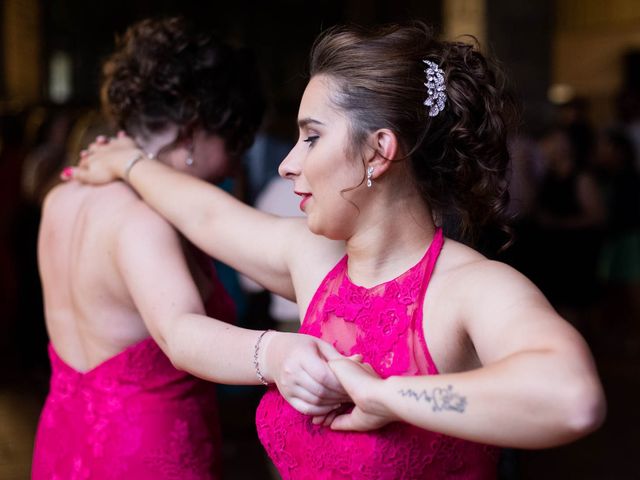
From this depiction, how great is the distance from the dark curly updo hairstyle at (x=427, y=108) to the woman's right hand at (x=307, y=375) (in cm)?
35

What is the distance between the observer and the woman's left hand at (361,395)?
139 centimetres

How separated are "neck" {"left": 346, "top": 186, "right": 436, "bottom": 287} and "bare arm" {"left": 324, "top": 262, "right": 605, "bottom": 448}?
0.72 ft

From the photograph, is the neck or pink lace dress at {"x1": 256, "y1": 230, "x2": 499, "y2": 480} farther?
the neck

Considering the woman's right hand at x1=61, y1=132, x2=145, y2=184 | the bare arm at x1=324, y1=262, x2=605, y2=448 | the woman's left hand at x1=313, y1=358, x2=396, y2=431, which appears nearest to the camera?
the bare arm at x1=324, y1=262, x2=605, y2=448

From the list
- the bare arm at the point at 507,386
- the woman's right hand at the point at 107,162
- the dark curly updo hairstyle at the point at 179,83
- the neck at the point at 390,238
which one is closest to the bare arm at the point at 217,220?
the woman's right hand at the point at 107,162

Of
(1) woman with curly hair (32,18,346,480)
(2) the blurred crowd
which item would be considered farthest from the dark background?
(1) woman with curly hair (32,18,346,480)

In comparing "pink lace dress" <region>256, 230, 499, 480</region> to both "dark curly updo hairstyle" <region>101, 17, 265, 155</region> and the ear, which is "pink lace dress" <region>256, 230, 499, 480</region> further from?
"dark curly updo hairstyle" <region>101, 17, 265, 155</region>

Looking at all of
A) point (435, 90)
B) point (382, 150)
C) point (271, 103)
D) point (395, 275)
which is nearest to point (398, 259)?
point (395, 275)

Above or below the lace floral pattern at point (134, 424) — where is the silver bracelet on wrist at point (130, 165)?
above

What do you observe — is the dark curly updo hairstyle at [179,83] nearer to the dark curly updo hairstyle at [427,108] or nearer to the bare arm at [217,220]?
the bare arm at [217,220]

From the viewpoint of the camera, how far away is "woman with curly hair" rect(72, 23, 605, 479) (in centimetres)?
140

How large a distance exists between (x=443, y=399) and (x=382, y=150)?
467mm

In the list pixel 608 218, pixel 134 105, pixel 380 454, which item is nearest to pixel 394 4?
pixel 608 218

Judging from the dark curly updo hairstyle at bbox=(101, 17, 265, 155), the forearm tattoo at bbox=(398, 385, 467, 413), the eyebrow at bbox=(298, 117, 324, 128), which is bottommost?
the forearm tattoo at bbox=(398, 385, 467, 413)
